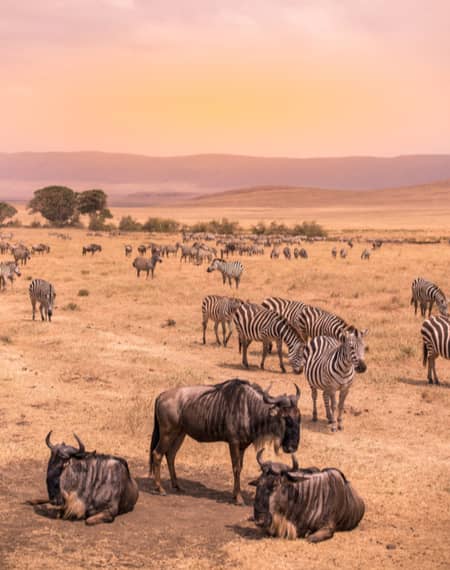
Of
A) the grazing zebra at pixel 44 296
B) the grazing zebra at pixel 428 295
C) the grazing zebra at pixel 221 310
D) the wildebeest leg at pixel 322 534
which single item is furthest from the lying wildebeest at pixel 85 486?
the grazing zebra at pixel 428 295

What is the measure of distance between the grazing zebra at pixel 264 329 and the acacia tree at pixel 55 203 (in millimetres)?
101304

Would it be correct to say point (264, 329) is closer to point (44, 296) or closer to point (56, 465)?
point (44, 296)

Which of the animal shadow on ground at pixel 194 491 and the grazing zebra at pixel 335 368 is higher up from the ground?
the grazing zebra at pixel 335 368

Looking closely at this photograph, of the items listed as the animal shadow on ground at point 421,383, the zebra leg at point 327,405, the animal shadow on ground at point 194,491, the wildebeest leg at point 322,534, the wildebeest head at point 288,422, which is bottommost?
the animal shadow on ground at point 194,491

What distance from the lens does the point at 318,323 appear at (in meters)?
21.0

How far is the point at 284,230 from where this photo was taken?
4289 inches

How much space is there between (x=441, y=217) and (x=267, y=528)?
525ft

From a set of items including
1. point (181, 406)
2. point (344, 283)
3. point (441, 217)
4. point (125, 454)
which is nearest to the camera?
point (181, 406)

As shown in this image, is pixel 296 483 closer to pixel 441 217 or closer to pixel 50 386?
pixel 50 386

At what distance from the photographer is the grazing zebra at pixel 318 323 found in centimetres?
2030

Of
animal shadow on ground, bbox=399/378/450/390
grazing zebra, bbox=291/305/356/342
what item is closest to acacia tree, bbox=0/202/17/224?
grazing zebra, bbox=291/305/356/342

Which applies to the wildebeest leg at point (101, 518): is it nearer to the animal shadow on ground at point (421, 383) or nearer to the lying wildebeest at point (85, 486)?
the lying wildebeest at point (85, 486)

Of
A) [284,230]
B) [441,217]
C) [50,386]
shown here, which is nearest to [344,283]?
[50,386]

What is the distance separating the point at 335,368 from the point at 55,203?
108m
